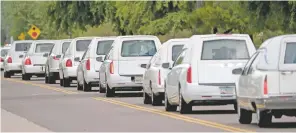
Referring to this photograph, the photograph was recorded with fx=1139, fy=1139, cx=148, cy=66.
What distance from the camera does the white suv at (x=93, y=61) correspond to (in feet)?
119

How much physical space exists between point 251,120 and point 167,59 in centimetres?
682

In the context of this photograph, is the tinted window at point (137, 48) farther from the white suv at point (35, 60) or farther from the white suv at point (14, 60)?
the white suv at point (14, 60)

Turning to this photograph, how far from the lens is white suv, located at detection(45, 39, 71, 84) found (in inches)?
1764

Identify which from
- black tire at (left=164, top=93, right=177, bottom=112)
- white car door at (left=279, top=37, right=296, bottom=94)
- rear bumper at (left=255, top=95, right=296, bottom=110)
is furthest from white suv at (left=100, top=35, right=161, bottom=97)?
rear bumper at (left=255, top=95, right=296, bottom=110)

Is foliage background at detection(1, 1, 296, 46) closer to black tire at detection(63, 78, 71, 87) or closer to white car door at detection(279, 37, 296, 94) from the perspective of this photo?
black tire at detection(63, 78, 71, 87)

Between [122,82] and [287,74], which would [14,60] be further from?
[287,74]

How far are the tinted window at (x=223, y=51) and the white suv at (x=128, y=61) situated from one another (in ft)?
27.4

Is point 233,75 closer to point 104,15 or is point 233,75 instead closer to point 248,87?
point 248,87

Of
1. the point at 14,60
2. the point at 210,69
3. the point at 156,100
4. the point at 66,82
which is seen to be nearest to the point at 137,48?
the point at 156,100

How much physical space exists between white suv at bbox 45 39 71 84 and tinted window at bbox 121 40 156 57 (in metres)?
12.9

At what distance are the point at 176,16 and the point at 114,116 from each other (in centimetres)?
3184

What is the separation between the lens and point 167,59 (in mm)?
26203

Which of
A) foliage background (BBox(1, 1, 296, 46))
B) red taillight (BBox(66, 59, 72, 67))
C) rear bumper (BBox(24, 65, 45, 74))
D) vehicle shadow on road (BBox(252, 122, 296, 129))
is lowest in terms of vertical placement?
vehicle shadow on road (BBox(252, 122, 296, 129))

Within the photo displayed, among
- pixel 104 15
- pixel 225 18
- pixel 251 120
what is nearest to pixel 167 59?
pixel 251 120
